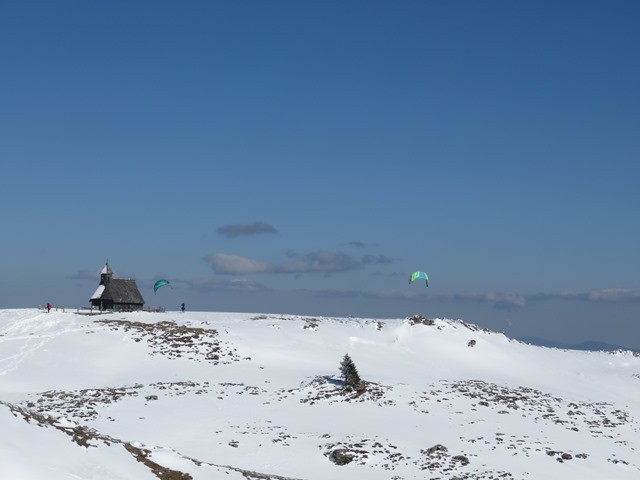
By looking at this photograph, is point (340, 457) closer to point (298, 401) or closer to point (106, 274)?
point (298, 401)

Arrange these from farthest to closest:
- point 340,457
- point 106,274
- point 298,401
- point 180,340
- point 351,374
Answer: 1. point 106,274
2. point 180,340
3. point 351,374
4. point 298,401
5. point 340,457

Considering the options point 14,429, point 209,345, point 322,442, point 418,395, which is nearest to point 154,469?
point 14,429

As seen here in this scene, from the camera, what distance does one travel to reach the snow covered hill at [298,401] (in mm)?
22675

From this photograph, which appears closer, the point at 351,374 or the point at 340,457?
the point at 340,457

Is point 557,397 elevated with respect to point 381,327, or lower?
lower

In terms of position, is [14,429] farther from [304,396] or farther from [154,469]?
[304,396]

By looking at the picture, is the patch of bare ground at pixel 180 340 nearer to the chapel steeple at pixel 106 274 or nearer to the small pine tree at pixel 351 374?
the small pine tree at pixel 351 374

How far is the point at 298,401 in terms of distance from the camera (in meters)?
39.2

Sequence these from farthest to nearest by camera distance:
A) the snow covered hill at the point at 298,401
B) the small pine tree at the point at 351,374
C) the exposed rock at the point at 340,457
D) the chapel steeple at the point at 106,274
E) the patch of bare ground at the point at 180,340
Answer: the chapel steeple at the point at 106,274
the patch of bare ground at the point at 180,340
the small pine tree at the point at 351,374
the exposed rock at the point at 340,457
the snow covered hill at the point at 298,401

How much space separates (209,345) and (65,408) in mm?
19282

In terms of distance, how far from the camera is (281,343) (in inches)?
2250

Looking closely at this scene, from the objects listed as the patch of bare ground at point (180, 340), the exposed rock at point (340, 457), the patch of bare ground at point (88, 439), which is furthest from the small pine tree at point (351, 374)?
the patch of bare ground at point (88, 439)

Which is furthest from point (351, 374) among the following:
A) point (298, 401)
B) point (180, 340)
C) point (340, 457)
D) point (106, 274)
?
point (106, 274)

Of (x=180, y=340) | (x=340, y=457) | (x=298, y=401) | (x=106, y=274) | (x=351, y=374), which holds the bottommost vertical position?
(x=340, y=457)
